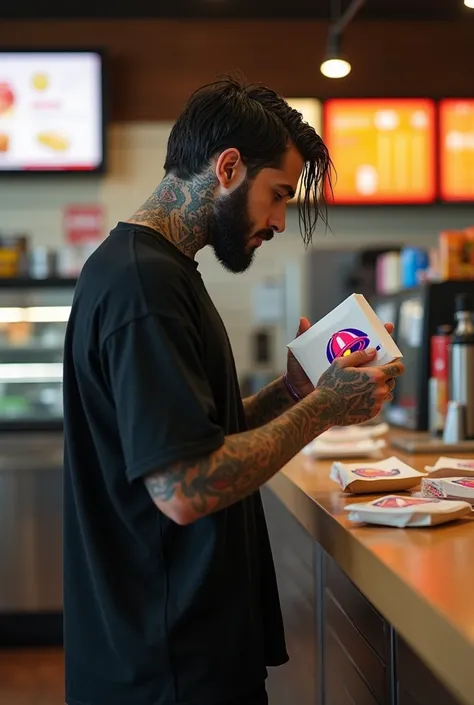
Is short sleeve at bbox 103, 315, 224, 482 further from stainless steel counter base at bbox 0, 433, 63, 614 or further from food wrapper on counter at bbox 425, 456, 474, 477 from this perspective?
stainless steel counter base at bbox 0, 433, 63, 614

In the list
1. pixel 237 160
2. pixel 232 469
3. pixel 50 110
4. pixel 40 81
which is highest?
pixel 40 81

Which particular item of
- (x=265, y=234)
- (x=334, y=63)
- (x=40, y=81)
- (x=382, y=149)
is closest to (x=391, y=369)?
(x=265, y=234)

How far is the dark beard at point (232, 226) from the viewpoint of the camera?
56.7 inches

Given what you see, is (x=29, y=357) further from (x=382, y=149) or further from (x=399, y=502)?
(x=399, y=502)

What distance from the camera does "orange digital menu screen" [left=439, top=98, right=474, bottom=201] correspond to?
492cm

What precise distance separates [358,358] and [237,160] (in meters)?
0.38

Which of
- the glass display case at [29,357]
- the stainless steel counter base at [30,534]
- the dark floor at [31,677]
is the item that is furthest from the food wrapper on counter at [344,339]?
the glass display case at [29,357]

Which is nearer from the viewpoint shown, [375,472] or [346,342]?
[346,342]

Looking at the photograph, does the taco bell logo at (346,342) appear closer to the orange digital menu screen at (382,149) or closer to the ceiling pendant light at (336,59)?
the ceiling pendant light at (336,59)

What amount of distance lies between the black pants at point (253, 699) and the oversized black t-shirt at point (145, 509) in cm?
2

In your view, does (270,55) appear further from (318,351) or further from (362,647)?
(362,647)

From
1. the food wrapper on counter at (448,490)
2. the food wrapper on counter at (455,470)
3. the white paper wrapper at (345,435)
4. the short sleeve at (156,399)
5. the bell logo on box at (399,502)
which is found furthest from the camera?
the white paper wrapper at (345,435)

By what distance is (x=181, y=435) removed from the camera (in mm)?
1166

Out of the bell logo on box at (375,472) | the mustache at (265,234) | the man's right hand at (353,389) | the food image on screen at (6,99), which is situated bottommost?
the bell logo on box at (375,472)
